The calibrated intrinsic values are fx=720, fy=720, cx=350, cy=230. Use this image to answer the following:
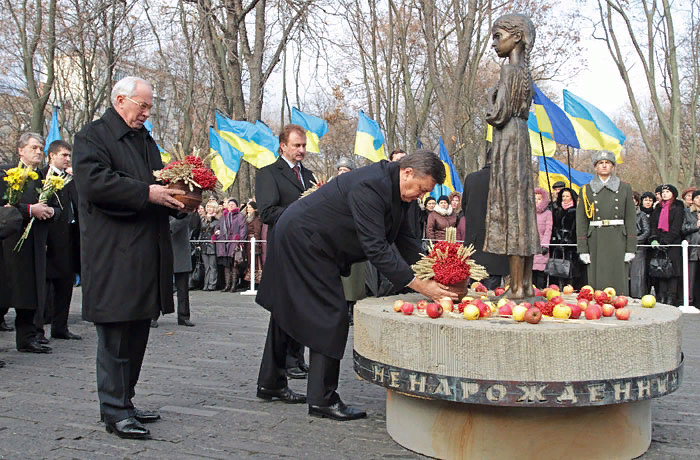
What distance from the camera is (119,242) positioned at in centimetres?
461

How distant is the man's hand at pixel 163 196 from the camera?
4.58 meters

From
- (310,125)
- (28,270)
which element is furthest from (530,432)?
(310,125)

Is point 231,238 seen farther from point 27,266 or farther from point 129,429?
point 129,429

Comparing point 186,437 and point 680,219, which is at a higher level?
point 680,219

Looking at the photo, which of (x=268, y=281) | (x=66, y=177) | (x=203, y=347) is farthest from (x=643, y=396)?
(x=66, y=177)

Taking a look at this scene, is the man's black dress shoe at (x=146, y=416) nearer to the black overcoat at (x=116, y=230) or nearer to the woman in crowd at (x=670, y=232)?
the black overcoat at (x=116, y=230)

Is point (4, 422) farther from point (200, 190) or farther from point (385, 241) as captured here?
point (385, 241)

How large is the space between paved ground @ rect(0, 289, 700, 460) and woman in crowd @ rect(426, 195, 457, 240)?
19.1 feet

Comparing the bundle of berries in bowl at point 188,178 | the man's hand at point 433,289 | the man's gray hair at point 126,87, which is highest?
the man's gray hair at point 126,87

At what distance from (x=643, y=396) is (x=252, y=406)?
2762 millimetres

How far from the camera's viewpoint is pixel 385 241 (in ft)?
15.3

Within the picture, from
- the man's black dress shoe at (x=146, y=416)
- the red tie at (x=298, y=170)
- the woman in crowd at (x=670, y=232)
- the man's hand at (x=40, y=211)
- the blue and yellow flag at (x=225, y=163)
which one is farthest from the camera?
the blue and yellow flag at (x=225, y=163)

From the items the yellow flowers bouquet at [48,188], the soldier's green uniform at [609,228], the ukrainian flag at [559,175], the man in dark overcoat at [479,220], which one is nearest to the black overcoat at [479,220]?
the man in dark overcoat at [479,220]

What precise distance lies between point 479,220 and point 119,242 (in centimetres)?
500
